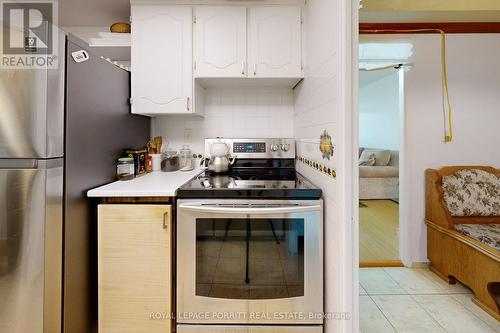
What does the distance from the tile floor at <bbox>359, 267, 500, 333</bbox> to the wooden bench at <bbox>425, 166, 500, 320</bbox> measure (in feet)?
0.33

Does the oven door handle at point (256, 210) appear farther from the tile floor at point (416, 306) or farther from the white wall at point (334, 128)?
the tile floor at point (416, 306)

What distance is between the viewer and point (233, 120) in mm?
2346

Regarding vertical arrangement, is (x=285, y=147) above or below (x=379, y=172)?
above

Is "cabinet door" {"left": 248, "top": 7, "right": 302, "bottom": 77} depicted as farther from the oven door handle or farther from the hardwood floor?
the hardwood floor

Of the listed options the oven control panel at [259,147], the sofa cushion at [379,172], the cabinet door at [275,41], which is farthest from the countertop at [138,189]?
the sofa cushion at [379,172]

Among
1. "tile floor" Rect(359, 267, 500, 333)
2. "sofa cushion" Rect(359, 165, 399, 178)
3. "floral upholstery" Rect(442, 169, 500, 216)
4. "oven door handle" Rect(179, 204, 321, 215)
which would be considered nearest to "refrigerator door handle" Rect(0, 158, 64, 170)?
"oven door handle" Rect(179, 204, 321, 215)

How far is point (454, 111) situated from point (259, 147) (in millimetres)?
1939

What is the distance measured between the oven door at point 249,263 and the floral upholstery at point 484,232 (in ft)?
4.69

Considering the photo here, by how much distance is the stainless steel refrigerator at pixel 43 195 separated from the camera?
120cm

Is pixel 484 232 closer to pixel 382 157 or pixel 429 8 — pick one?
pixel 429 8

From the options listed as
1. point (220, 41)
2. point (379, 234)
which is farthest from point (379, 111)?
point (220, 41)

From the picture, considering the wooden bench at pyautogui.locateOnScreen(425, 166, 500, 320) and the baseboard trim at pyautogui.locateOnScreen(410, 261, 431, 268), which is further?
the baseboard trim at pyautogui.locateOnScreen(410, 261, 431, 268)

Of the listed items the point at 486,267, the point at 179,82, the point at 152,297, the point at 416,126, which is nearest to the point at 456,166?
the point at 416,126

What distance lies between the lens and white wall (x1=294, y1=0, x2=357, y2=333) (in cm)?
121
